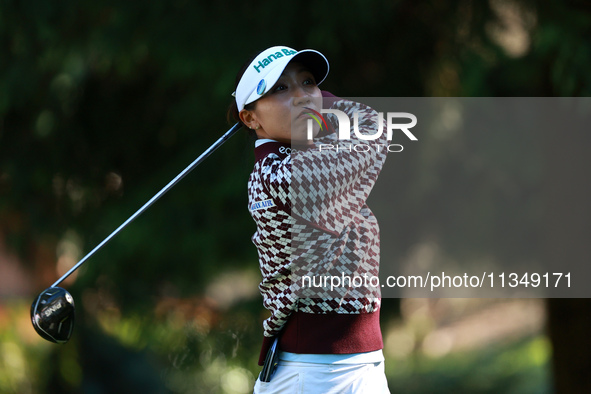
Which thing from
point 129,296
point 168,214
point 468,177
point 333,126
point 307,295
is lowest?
point 307,295

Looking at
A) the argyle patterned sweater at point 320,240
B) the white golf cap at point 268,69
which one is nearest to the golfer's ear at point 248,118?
the white golf cap at point 268,69

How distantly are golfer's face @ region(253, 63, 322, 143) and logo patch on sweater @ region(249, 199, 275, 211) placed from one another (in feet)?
0.56

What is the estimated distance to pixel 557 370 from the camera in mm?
3904

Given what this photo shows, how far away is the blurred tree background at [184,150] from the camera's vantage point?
358 cm

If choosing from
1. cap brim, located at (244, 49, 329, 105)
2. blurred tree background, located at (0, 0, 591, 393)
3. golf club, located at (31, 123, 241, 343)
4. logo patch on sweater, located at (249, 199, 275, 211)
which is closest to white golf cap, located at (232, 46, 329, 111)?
cap brim, located at (244, 49, 329, 105)

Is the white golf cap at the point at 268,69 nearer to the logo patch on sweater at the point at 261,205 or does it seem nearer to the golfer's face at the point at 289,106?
the golfer's face at the point at 289,106

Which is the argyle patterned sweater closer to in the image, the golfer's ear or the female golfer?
the female golfer

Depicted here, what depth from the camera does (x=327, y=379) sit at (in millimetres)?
1666

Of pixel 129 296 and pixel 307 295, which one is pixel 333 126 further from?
pixel 129 296

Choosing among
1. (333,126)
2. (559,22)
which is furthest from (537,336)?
(333,126)

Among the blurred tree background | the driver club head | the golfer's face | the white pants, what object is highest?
the blurred tree background

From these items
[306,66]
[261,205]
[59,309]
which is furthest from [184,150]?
[261,205]

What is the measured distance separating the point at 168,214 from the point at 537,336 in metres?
3.48

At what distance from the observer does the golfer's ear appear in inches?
73.9
